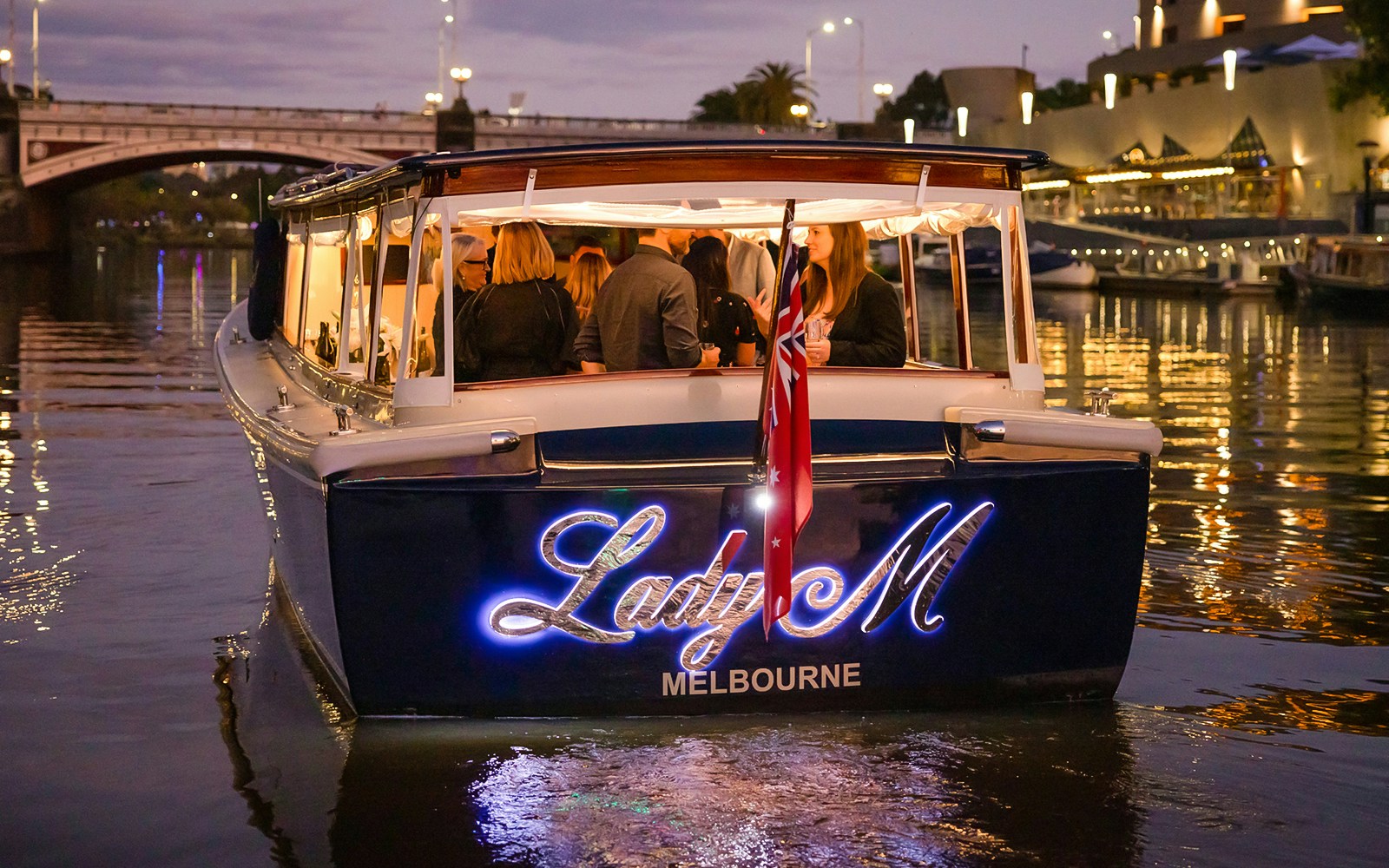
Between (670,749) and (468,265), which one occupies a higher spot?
(468,265)

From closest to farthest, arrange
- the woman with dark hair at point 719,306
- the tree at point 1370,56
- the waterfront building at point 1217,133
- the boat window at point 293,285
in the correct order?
the woman with dark hair at point 719,306 → the boat window at point 293,285 → the tree at point 1370,56 → the waterfront building at point 1217,133

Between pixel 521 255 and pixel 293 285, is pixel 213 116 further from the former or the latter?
pixel 521 255

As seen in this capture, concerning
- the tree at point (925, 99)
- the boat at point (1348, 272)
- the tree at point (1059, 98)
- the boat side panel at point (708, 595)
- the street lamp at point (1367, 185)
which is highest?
the tree at point (925, 99)

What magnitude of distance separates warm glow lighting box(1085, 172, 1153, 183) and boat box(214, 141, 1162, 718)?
250 ft

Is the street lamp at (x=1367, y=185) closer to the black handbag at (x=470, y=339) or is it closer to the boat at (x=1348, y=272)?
the boat at (x=1348, y=272)

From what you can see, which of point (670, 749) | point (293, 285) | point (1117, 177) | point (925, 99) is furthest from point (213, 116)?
point (925, 99)

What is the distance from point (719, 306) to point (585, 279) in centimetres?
67

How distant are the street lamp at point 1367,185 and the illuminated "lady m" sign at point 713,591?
179 feet

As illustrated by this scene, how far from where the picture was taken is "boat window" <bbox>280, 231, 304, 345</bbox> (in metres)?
10.7

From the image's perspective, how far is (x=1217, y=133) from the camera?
7362 centimetres

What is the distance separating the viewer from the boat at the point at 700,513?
237 inches

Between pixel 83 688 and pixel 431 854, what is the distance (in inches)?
105

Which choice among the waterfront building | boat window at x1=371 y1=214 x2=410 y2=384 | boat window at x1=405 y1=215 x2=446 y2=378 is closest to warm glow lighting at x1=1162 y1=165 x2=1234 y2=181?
the waterfront building

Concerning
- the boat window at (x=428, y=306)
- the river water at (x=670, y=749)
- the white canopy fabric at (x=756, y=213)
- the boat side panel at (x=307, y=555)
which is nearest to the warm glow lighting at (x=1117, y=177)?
the river water at (x=670, y=749)
